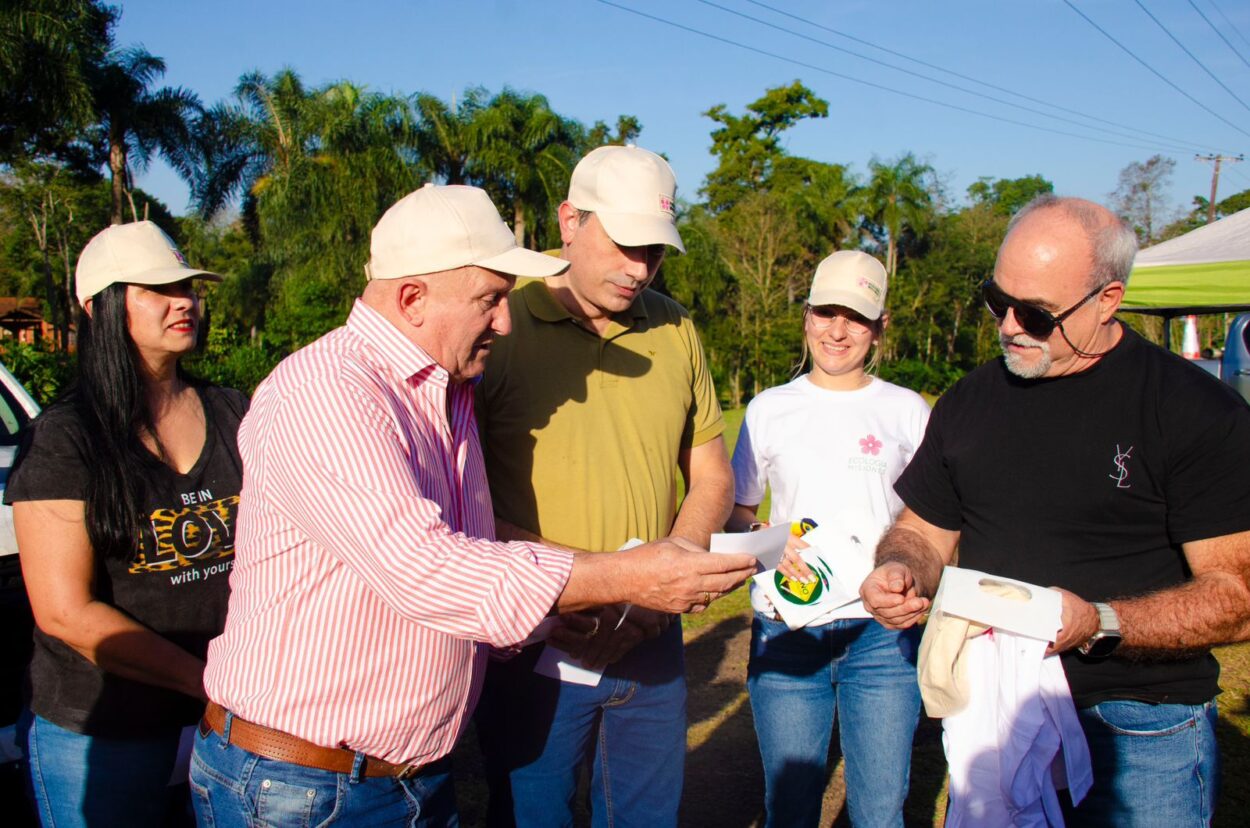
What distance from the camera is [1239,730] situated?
5156mm

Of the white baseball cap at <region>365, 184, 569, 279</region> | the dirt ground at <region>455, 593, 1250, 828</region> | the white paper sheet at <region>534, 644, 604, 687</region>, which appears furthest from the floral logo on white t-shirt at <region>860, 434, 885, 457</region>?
the dirt ground at <region>455, 593, 1250, 828</region>

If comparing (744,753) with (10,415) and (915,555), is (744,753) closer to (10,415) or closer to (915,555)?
(915,555)

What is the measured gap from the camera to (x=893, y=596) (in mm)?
2652

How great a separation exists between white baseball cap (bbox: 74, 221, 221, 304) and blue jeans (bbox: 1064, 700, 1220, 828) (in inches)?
117

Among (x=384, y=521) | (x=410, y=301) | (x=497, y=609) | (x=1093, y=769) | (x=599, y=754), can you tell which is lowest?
(x=599, y=754)

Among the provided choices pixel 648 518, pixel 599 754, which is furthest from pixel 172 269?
pixel 599 754

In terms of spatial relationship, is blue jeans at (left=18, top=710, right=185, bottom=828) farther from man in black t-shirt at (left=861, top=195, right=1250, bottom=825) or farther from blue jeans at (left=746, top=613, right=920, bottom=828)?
man in black t-shirt at (left=861, top=195, right=1250, bottom=825)

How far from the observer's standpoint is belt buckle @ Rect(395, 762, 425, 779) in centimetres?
218

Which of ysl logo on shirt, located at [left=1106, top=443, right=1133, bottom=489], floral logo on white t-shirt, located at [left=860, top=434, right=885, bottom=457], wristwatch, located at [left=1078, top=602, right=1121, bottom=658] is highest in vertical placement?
ysl logo on shirt, located at [left=1106, top=443, right=1133, bottom=489]

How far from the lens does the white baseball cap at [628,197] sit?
112 inches

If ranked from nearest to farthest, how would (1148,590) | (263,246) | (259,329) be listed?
(1148,590), (263,246), (259,329)

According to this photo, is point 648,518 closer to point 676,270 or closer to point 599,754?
point 599,754

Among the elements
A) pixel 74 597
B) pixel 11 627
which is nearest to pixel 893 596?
pixel 74 597

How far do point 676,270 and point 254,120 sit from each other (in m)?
14.9
